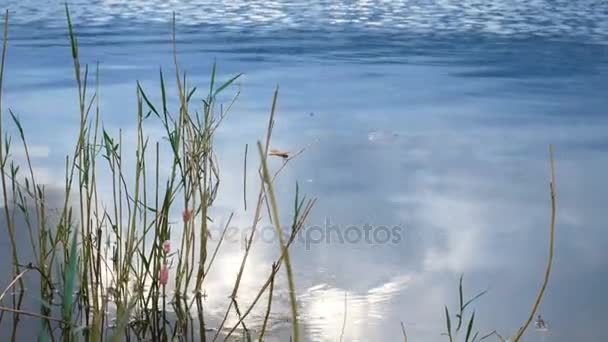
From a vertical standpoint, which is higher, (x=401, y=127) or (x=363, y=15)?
Answer: (x=401, y=127)

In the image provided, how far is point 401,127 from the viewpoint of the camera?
355 cm

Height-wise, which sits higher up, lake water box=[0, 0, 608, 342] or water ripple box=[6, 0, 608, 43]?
lake water box=[0, 0, 608, 342]

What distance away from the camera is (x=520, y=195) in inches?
109

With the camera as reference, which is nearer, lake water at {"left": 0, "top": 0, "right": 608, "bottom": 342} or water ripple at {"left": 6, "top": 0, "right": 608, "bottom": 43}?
lake water at {"left": 0, "top": 0, "right": 608, "bottom": 342}

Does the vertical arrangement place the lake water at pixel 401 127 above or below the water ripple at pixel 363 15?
above

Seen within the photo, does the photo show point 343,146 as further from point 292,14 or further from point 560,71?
point 292,14

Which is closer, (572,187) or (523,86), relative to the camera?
(572,187)

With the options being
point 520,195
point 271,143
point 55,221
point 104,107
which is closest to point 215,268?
point 55,221

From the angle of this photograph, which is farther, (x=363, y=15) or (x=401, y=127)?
(x=363, y=15)

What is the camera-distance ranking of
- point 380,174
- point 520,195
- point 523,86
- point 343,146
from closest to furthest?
point 520,195 → point 380,174 → point 343,146 → point 523,86

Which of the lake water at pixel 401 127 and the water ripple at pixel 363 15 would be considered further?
the water ripple at pixel 363 15

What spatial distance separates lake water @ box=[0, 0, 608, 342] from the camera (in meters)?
2.09

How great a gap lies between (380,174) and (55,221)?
946 millimetres

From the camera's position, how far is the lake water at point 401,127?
6.87 ft
